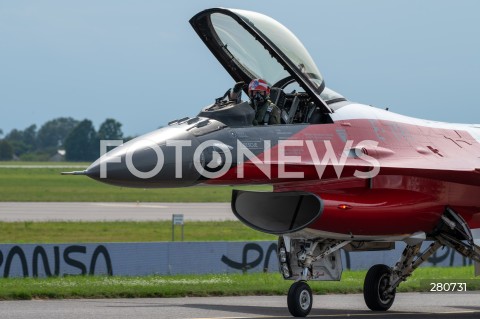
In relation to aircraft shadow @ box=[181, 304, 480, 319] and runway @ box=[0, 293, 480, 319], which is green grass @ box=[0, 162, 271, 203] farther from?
aircraft shadow @ box=[181, 304, 480, 319]

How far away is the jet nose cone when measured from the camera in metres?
14.7

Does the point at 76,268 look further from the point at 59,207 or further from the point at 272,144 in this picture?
the point at 59,207

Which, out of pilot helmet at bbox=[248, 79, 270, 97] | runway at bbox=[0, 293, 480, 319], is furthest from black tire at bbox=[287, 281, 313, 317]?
pilot helmet at bbox=[248, 79, 270, 97]

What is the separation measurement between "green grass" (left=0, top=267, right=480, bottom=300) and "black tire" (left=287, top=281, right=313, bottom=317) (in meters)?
5.34

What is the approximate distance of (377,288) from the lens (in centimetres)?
1928

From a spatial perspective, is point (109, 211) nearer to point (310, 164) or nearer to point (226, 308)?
point (226, 308)

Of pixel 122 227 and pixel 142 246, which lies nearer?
pixel 142 246

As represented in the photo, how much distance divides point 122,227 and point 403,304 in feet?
78.8

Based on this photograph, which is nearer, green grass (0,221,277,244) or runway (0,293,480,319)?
runway (0,293,480,319)

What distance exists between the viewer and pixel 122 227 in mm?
43594

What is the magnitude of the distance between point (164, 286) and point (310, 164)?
6.87m

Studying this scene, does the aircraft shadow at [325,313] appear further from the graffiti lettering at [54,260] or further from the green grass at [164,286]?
the graffiti lettering at [54,260]

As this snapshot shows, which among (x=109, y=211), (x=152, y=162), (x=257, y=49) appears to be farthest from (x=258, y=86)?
(x=109, y=211)

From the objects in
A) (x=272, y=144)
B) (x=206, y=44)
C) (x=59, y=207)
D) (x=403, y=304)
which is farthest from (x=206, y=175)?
(x=59, y=207)
